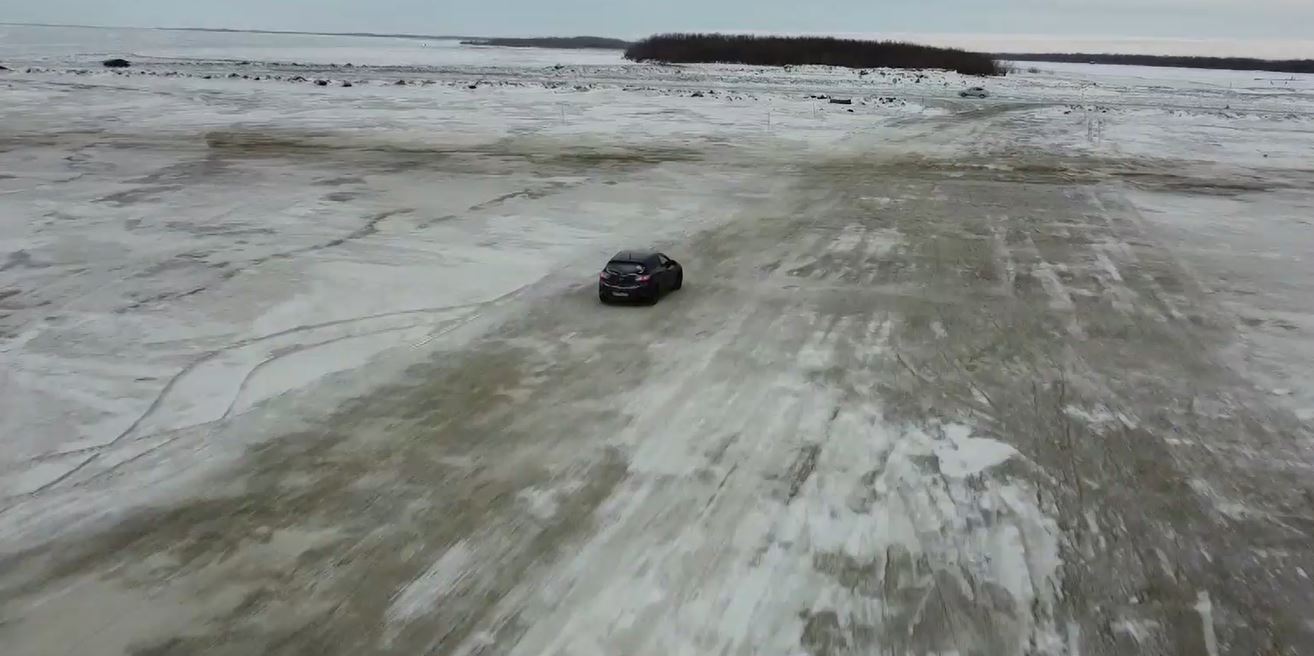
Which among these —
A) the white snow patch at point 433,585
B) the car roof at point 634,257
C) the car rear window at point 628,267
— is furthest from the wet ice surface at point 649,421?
the car roof at point 634,257

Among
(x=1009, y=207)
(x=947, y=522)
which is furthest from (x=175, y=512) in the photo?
(x=1009, y=207)

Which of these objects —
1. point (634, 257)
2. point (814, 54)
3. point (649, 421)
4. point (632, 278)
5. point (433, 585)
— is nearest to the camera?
point (433, 585)

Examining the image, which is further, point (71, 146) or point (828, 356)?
point (71, 146)

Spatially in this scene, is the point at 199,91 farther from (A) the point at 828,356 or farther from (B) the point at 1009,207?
(A) the point at 828,356

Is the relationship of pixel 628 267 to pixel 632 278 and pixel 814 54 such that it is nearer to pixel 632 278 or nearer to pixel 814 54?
pixel 632 278

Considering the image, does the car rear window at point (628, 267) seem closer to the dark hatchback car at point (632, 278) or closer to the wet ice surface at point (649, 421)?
the dark hatchback car at point (632, 278)

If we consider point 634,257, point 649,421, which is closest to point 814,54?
point 634,257
